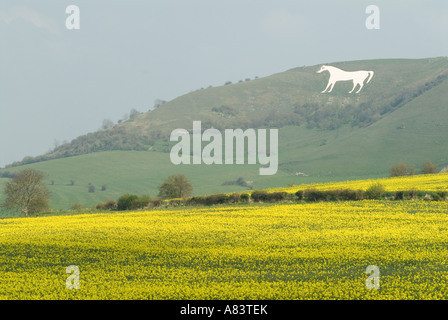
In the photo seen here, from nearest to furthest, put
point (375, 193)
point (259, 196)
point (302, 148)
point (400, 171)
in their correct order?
point (375, 193)
point (259, 196)
point (400, 171)
point (302, 148)

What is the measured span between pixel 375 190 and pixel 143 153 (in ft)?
351

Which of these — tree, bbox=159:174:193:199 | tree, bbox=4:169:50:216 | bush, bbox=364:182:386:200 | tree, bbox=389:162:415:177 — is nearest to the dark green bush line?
bush, bbox=364:182:386:200

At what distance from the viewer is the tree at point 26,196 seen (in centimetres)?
6172

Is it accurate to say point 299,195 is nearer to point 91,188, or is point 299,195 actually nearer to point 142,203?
point 142,203

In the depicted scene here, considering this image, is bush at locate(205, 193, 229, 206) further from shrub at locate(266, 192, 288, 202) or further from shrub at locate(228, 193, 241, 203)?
shrub at locate(266, 192, 288, 202)

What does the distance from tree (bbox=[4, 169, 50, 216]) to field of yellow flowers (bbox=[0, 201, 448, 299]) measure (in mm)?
16859

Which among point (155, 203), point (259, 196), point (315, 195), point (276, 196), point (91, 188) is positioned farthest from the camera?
point (91, 188)

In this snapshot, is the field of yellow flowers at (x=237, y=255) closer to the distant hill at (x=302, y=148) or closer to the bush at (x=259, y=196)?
the bush at (x=259, y=196)

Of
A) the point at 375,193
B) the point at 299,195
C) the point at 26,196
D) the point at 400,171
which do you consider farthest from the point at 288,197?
the point at 400,171

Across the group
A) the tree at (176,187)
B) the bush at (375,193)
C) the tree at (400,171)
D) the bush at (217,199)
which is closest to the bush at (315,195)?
the bush at (375,193)

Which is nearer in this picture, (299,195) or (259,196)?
(299,195)

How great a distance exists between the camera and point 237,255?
28031 millimetres

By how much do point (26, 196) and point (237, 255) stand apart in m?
39.8

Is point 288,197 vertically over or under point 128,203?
over
